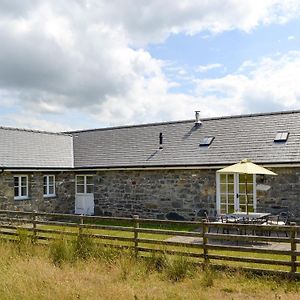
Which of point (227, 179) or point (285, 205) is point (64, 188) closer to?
point (227, 179)

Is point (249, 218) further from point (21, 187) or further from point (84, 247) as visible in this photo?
point (21, 187)

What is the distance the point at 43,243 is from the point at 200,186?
26.6 ft

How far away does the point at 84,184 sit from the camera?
856 inches

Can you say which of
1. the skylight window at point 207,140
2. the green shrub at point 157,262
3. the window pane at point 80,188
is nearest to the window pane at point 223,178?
the skylight window at point 207,140

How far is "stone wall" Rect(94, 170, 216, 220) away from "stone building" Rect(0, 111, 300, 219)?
4 centimetres

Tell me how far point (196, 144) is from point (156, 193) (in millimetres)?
2997

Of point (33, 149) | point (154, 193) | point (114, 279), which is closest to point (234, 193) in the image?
point (154, 193)

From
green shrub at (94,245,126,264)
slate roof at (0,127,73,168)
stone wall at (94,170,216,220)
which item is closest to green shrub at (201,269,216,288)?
green shrub at (94,245,126,264)

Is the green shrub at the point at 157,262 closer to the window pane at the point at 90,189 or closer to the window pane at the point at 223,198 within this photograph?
the window pane at the point at 223,198

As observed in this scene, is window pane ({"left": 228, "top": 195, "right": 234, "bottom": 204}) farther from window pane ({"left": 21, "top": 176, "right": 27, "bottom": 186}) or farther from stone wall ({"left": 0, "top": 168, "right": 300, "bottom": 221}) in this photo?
window pane ({"left": 21, "top": 176, "right": 27, "bottom": 186})

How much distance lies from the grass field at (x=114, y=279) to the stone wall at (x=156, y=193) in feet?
27.6

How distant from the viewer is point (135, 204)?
19531 millimetres

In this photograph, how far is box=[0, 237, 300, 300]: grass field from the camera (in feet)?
23.9

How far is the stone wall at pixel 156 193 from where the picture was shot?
17.6m
